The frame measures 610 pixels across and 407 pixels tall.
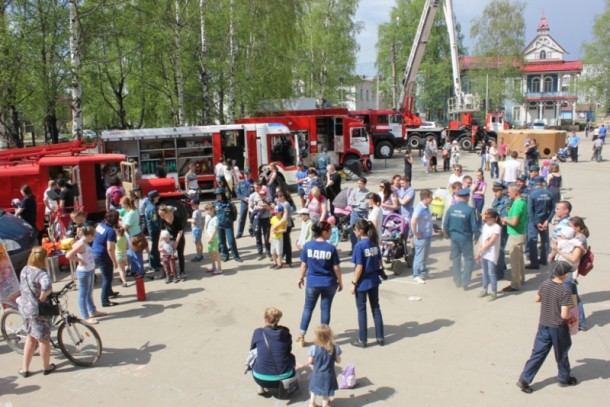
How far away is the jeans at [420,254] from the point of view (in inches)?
351

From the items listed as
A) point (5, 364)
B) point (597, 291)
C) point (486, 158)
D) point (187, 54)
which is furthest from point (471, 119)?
point (5, 364)

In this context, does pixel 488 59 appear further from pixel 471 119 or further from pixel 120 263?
pixel 120 263

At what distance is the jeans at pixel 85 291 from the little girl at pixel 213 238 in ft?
8.32

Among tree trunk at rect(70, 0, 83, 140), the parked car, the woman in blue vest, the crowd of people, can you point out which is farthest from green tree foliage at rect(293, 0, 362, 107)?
the woman in blue vest

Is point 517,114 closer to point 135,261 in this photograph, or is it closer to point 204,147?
point 204,147

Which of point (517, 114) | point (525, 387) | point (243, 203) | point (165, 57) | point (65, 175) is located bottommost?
point (525, 387)

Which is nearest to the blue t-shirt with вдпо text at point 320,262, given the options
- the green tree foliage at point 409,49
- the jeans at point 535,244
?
the jeans at point 535,244

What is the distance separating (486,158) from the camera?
79.8ft

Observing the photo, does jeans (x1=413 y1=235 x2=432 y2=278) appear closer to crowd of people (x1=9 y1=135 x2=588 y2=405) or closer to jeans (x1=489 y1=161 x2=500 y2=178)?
crowd of people (x1=9 y1=135 x2=588 y2=405)

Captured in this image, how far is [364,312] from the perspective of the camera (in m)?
6.47

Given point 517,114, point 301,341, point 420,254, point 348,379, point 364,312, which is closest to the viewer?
point 348,379

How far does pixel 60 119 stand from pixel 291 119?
59.6 ft

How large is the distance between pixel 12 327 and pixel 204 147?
12.8 metres

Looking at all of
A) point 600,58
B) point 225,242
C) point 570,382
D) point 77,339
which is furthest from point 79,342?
point 600,58
